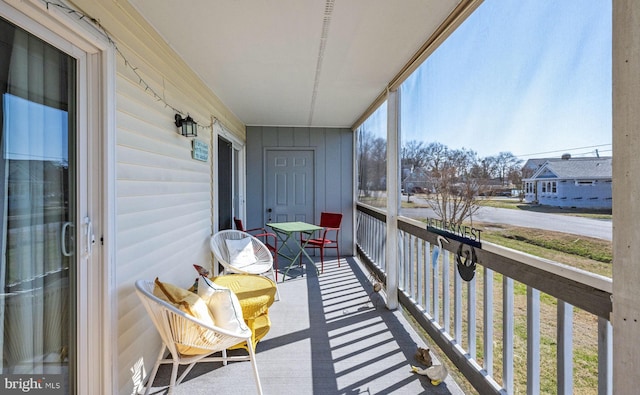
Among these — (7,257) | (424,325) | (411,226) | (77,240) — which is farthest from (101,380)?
(411,226)

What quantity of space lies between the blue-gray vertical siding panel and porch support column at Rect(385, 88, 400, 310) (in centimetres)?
250

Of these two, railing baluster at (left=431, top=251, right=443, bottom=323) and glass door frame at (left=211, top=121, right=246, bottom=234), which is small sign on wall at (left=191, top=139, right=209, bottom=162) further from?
railing baluster at (left=431, top=251, right=443, bottom=323)

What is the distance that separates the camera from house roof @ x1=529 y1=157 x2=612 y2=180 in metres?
1.09

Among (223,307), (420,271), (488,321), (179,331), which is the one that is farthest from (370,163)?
(179,331)

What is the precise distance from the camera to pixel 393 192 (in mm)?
3262

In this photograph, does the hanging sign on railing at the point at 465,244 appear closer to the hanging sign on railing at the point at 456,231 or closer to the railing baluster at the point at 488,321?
the hanging sign on railing at the point at 456,231

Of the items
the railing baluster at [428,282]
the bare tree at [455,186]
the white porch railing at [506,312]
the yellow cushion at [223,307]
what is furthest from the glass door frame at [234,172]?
the bare tree at [455,186]

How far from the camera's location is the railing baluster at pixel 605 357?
1.13 m

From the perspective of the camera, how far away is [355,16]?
2.01 meters

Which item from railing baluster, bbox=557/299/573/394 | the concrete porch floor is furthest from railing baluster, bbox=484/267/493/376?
railing baluster, bbox=557/299/573/394

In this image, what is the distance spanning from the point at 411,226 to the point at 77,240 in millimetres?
2527

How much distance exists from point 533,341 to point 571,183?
0.82 m

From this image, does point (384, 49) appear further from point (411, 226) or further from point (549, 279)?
point (549, 279)

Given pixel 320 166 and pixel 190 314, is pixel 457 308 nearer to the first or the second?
pixel 190 314
